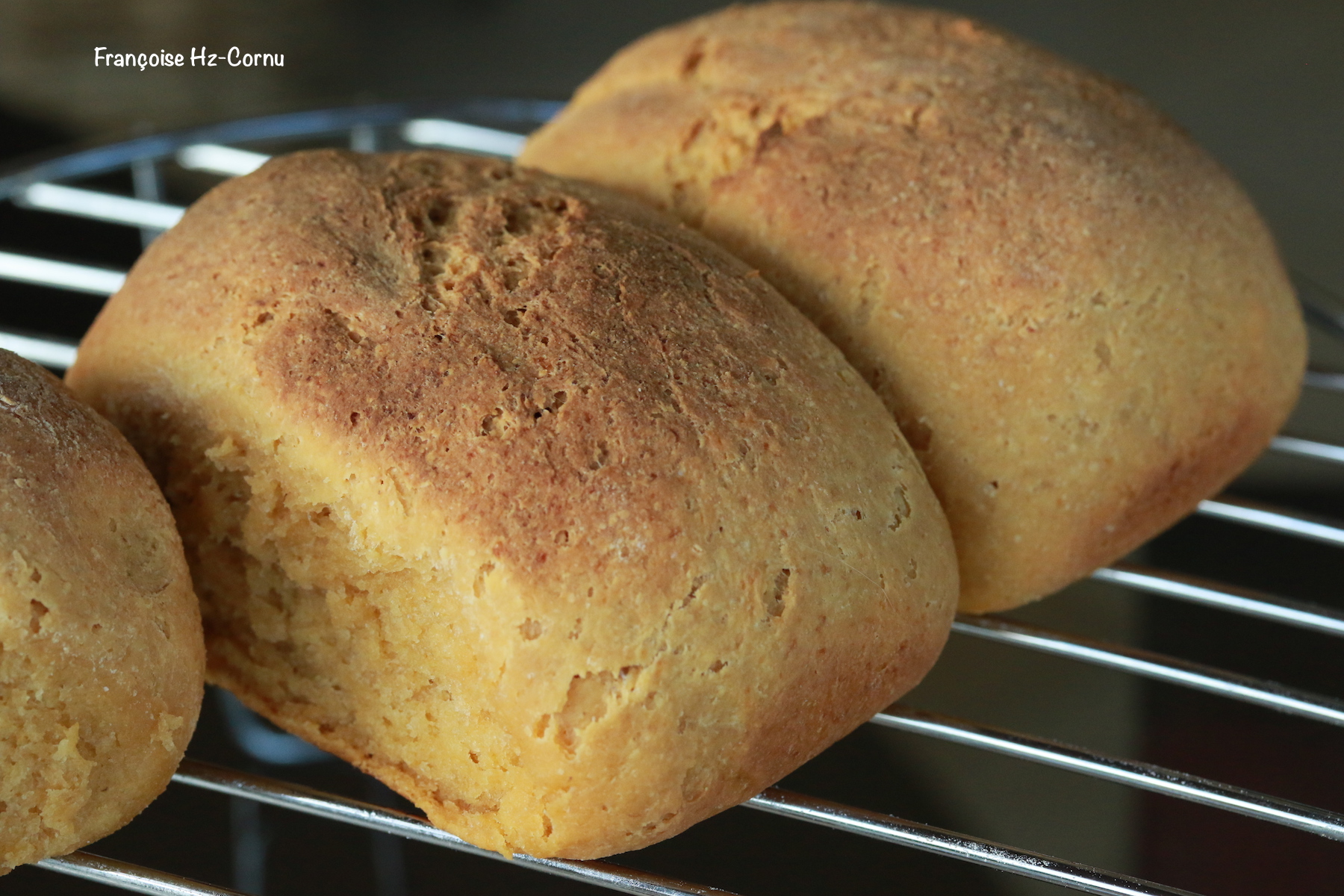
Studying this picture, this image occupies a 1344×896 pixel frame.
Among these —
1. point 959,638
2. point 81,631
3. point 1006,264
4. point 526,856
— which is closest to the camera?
point 81,631

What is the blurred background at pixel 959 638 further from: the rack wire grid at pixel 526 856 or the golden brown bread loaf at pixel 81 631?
the golden brown bread loaf at pixel 81 631

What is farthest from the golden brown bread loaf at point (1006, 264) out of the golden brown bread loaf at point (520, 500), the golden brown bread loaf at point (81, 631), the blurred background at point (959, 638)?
the golden brown bread loaf at point (81, 631)

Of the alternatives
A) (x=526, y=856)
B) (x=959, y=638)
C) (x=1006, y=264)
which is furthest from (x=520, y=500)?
(x=959, y=638)

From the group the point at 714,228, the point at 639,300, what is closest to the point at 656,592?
the point at 639,300

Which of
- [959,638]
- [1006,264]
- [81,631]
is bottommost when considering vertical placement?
[959,638]

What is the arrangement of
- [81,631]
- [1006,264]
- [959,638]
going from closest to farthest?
[81,631] → [1006,264] → [959,638]

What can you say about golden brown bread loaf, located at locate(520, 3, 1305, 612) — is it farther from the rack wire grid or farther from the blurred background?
the blurred background

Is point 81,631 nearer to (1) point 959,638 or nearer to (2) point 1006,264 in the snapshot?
(2) point 1006,264

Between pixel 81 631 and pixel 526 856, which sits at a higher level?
pixel 81 631
